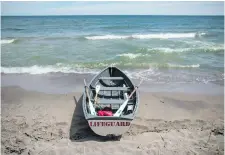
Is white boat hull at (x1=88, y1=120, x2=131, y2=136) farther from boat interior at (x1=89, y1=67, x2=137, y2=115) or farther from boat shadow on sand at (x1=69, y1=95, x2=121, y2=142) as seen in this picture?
boat interior at (x1=89, y1=67, x2=137, y2=115)

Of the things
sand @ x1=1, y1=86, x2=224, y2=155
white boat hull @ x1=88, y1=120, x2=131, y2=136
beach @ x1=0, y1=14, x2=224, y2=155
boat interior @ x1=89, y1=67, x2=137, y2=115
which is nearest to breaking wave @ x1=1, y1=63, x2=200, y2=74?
beach @ x1=0, y1=14, x2=224, y2=155

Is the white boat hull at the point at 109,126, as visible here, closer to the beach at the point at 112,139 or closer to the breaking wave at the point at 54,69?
the beach at the point at 112,139

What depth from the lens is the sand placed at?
6434mm

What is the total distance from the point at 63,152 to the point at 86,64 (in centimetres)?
902

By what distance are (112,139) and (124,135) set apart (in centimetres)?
44

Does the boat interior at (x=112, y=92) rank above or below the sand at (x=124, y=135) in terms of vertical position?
above

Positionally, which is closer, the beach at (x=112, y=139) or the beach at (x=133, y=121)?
the beach at (x=112, y=139)

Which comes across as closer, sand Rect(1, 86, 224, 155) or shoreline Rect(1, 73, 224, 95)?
sand Rect(1, 86, 224, 155)

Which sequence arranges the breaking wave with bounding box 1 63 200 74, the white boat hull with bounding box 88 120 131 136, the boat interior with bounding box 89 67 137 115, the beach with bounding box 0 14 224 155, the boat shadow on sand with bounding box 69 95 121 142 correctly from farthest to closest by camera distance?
the breaking wave with bounding box 1 63 200 74
the boat interior with bounding box 89 67 137 115
the boat shadow on sand with bounding box 69 95 121 142
the beach with bounding box 0 14 224 155
the white boat hull with bounding box 88 120 131 136

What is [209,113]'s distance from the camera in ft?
28.2

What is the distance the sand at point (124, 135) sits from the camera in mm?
6434

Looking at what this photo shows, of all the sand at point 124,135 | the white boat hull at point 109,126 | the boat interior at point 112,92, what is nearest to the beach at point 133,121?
the sand at point 124,135

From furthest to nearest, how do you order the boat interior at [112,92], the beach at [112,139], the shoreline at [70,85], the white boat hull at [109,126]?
the shoreline at [70,85] < the boat interior at [112,92] < the beach at [112,139] < the white boat hull at [109,126]

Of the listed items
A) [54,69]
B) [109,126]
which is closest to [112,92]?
[109,126]
